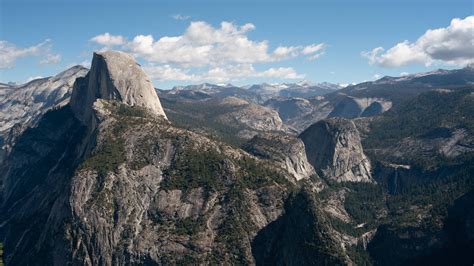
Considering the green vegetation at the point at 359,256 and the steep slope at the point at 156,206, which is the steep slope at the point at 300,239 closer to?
the steep slope at the point at 156,206

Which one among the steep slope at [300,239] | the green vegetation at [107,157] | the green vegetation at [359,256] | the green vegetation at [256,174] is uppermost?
the green vegetation at [107,157]

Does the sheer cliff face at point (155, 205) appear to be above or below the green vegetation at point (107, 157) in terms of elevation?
below

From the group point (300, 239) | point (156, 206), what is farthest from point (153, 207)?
point (300, 239)

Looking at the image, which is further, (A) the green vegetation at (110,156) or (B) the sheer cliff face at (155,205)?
(A) the green vegetation at (110,156)

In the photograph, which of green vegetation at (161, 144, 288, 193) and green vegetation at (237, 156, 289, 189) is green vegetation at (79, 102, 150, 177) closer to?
green vegetation at (161, 144, 288, 193)

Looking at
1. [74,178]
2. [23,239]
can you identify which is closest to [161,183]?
[74,178]

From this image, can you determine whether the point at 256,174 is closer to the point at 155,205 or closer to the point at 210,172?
the point at 210,172

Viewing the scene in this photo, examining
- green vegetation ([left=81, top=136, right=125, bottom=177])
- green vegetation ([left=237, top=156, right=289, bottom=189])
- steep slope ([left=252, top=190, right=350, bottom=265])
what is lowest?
steep slope ([left=252, top=190, right=350, bottom=265])

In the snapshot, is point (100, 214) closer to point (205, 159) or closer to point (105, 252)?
point (105, 252)

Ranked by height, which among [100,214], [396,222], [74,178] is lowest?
[396,222]

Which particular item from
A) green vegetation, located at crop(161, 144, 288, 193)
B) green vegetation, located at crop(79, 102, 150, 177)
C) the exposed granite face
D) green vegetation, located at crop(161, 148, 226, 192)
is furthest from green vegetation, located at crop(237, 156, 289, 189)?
green vegetation, located at crop(79, 102, 150, 177)

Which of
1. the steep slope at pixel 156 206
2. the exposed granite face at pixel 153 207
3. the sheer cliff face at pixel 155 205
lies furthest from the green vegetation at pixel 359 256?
the sheer cliff face at pixel 155 205
